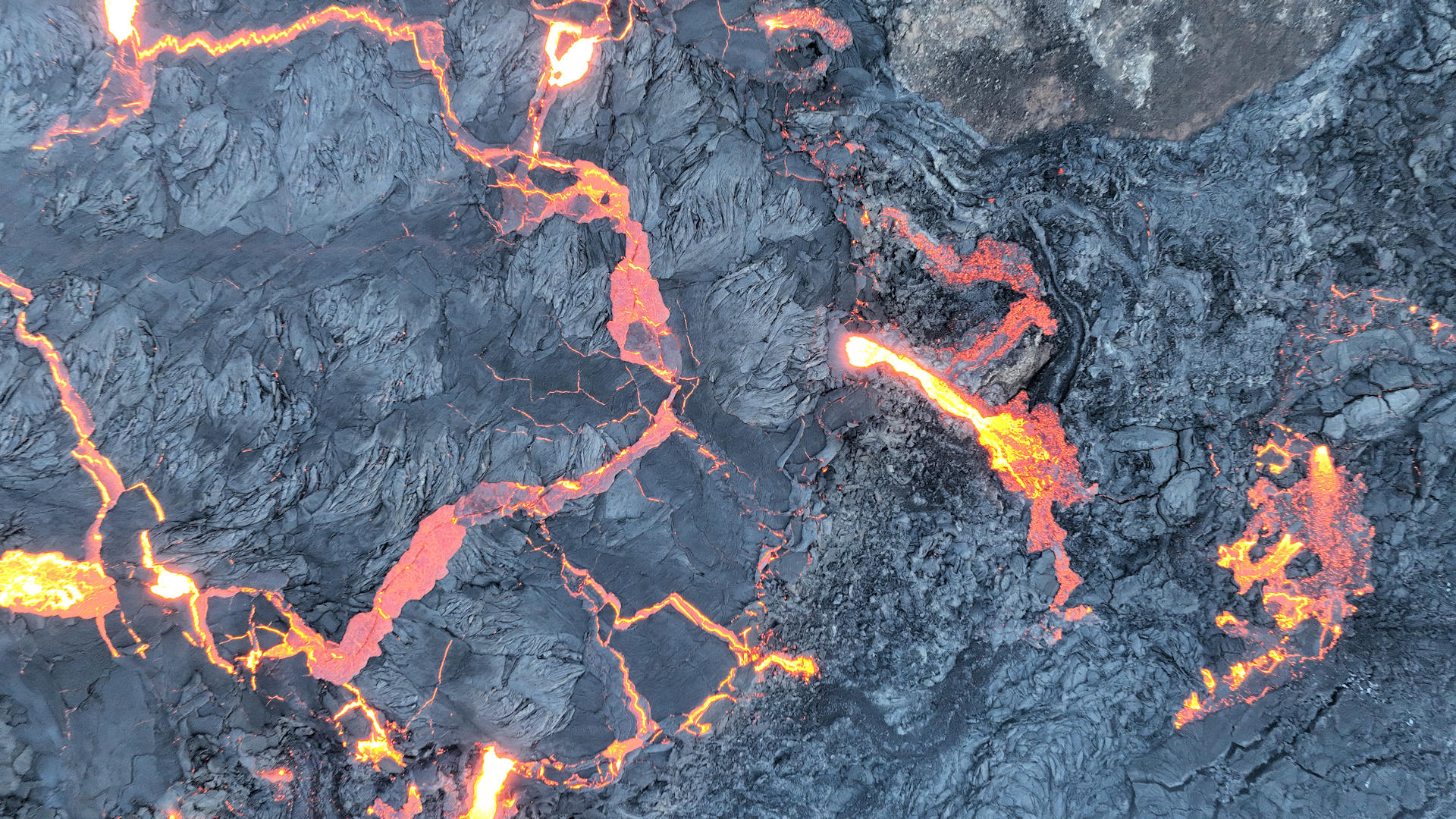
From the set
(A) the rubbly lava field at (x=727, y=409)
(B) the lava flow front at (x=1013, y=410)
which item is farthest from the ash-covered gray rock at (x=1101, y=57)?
(B) the lava flow front at (x=1013, y=410)

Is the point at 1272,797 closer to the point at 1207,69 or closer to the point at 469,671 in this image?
the point at 1207,69

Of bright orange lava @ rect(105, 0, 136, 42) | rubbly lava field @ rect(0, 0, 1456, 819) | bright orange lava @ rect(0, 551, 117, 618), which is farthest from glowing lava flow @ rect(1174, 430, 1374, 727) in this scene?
bright orange lava @ rect(105, 0, 136, 42)

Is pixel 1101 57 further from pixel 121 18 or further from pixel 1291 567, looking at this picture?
pixel 121 18

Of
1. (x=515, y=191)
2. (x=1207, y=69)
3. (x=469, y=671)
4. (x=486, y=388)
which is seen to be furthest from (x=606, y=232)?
(x=1207, y=69)

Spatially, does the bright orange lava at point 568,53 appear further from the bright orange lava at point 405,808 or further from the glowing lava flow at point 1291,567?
the glowing lava flow at point 1291,567

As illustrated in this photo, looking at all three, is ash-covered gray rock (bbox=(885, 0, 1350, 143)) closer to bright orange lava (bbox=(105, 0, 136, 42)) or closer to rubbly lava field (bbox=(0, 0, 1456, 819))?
rubbly lava field (bbox=(0, 0, 1456, 819))
